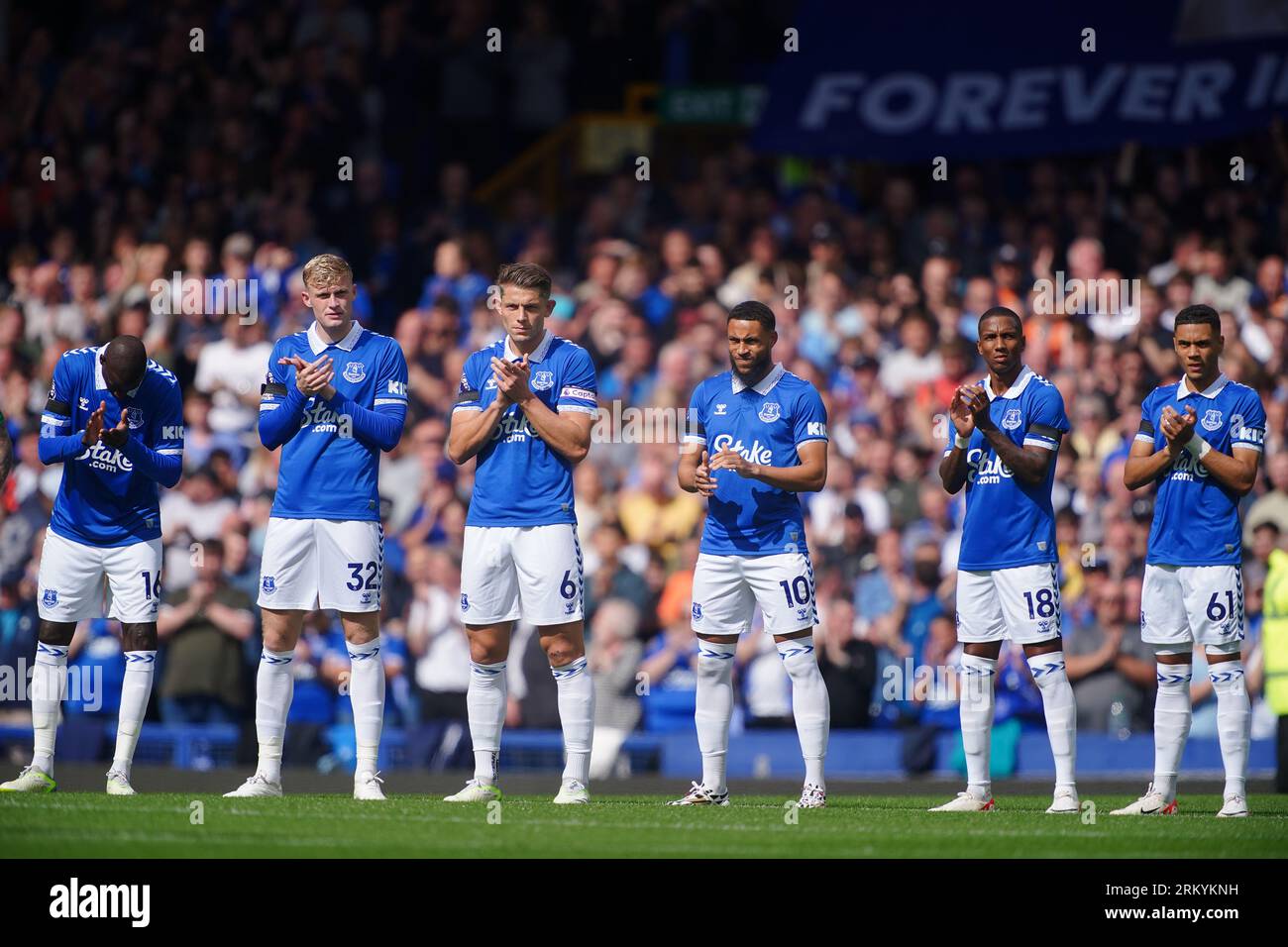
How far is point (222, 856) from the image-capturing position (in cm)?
869

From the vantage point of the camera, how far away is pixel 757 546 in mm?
11594

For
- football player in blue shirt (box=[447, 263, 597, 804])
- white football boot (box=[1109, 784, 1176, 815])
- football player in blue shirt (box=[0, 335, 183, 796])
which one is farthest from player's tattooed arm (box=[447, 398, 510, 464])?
white football boot (box=[1109, 784, 1176, 815])

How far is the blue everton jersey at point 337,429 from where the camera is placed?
36.9 ft

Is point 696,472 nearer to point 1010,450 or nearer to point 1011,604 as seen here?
point 1010,450

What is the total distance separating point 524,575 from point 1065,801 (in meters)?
3.26

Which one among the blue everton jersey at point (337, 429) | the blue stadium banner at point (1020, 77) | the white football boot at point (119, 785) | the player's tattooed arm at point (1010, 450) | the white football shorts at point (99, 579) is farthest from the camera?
the blue stadium banner at point (1020, 77)

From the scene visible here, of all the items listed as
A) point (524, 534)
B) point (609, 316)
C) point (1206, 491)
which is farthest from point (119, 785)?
point (609, 316)

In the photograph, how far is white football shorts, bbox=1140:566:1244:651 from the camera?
1155 cm

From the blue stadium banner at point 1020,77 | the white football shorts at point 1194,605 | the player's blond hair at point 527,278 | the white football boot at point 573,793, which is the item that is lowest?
the white football boot at point 573,793

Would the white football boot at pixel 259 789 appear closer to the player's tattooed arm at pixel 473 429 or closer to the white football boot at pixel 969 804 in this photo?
the player's tattooed arm at pixel 473 429

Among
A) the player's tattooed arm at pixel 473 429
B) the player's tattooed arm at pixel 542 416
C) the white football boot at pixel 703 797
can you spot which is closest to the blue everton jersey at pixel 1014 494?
the white football boot at pixel 703 797
